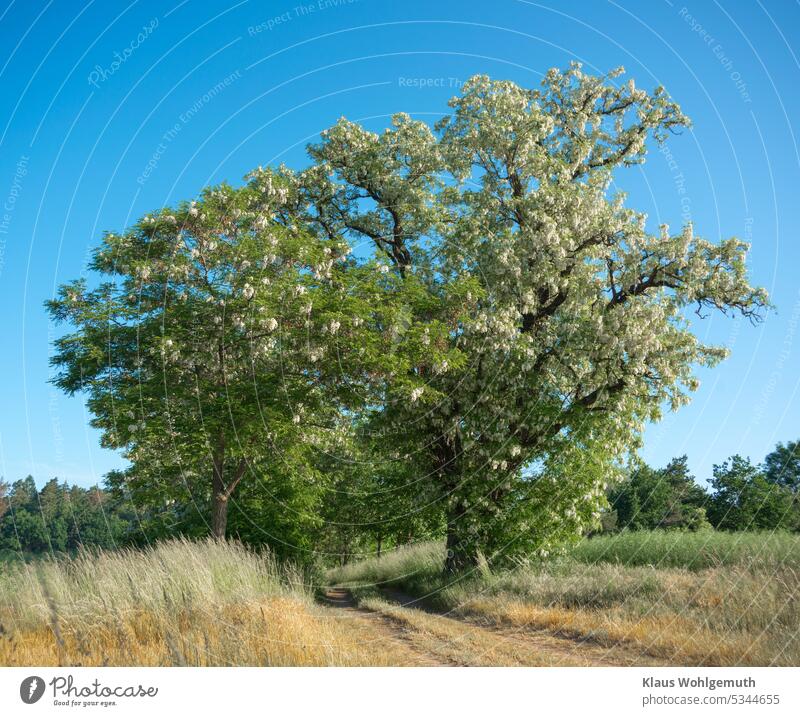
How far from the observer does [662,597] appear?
39.9 ft

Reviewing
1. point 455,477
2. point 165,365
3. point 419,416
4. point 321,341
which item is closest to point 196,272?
point 165,365

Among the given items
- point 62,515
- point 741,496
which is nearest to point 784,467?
point 741,496

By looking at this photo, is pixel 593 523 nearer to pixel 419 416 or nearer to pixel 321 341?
pixel 419 416

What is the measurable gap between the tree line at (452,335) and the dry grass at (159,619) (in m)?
6.96

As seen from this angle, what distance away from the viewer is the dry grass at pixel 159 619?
7863mm

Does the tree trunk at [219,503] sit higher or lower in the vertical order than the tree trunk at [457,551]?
higher

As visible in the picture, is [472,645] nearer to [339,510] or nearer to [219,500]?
[219,500]

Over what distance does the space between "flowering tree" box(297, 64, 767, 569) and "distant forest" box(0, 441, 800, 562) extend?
8.38 feet

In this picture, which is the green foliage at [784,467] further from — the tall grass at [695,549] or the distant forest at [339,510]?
the tall grass at [695,549]

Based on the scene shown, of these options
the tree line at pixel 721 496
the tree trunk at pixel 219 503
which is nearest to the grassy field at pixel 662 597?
the tree trunk at pixel 219 503

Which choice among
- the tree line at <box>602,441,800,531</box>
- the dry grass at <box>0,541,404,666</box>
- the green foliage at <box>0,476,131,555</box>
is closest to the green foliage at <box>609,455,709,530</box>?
the tree line at <box>602,441,800,531</box>

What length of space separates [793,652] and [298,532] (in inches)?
995

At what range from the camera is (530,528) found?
20281 millimetres

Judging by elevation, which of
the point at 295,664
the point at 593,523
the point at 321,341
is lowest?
the point at 593,523
